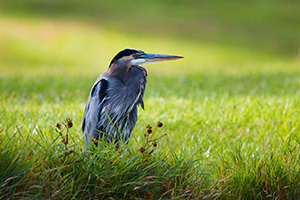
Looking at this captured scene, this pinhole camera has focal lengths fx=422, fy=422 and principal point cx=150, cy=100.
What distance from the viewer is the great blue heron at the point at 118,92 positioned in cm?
338

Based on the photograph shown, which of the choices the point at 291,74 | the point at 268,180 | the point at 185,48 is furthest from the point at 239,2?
the point at 268,180

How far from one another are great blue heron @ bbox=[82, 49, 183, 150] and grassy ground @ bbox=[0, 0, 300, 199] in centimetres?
22

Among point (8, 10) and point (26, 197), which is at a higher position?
point (8, 10)

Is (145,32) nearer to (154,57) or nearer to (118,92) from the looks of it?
(154,57)

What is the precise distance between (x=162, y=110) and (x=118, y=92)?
7.43 feet

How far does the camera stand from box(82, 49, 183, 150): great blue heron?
11.1 feet

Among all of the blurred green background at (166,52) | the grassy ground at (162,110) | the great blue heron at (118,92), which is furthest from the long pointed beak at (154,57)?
the blurred green background at (166,52)

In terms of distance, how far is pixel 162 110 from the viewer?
5586 millimetres

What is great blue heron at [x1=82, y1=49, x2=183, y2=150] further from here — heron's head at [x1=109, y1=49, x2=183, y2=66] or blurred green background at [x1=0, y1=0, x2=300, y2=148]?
blurred green background at [x1=0, y1=0, x2=300, y2=148]

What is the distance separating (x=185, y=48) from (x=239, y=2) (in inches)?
281

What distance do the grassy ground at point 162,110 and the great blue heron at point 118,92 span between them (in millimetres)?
218

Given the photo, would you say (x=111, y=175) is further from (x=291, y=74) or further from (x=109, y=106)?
(x=291, y=74)

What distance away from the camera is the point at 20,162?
3.03 meters

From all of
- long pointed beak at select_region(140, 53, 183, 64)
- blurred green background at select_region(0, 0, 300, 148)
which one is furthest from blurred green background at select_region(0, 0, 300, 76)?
long pointed beak at select_region(140, 53, 183, 64)
